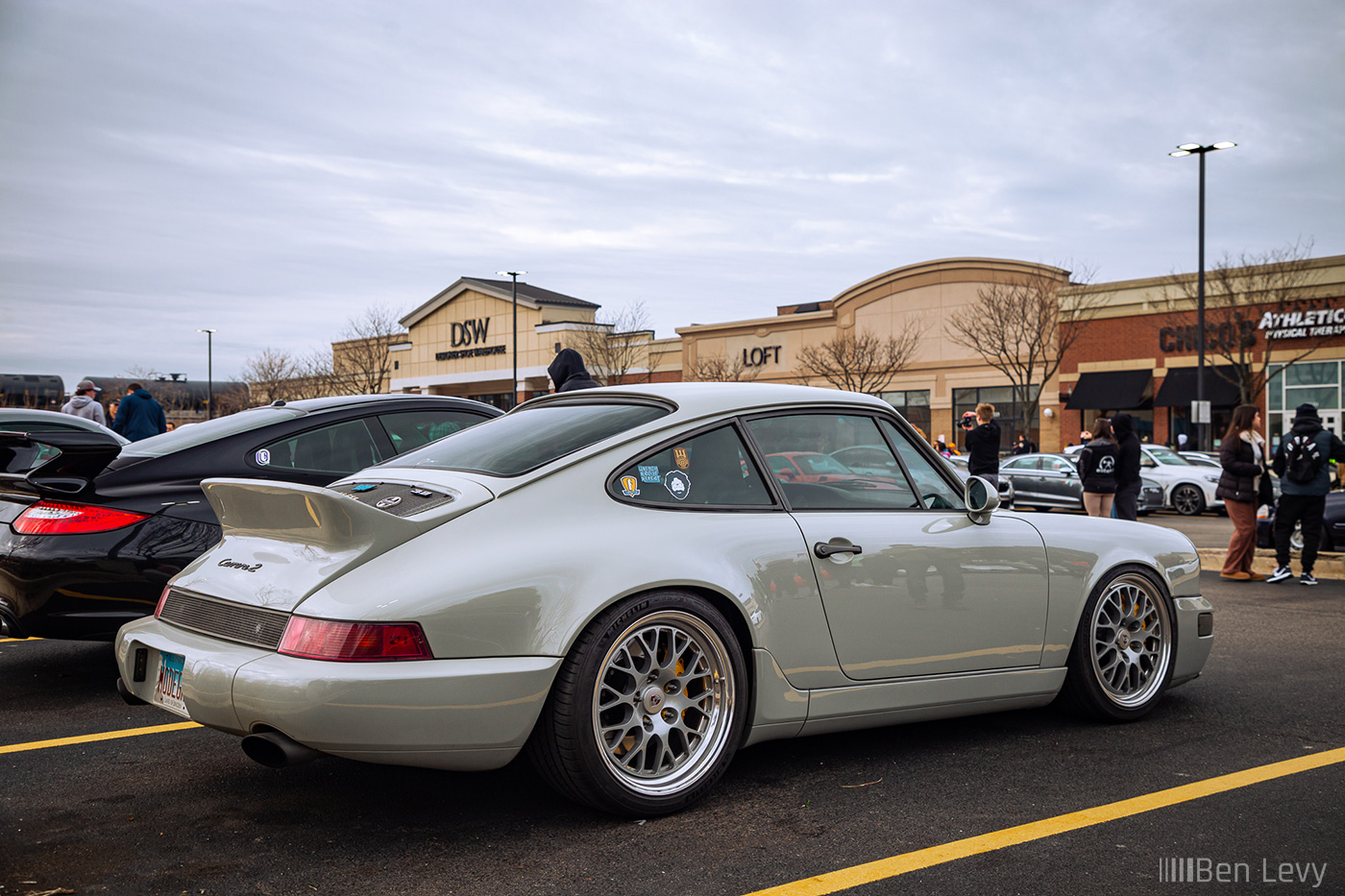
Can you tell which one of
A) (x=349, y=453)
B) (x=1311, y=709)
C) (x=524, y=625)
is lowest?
(x=1311, y=709)

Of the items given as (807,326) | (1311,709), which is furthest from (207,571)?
(807,326)

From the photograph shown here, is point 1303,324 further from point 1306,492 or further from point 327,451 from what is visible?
point 327,451

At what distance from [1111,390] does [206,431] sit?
36.5 metres

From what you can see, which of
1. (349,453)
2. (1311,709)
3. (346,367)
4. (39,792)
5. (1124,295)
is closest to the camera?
(39,792)

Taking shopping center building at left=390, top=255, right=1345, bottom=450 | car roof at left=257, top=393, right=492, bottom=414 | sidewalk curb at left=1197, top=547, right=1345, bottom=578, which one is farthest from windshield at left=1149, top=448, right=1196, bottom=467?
car roof at left=257, top=393, right=492, bottom=414

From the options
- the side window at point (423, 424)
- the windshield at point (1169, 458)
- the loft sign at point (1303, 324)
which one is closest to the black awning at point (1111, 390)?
the loft sign at point (1303, 324)

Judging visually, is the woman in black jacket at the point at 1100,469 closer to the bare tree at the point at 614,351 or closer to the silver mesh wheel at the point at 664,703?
the silver mesh wheel at the point at 664,703

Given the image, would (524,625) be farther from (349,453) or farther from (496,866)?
(349,453)

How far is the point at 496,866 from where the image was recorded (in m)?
Answer: 3.20

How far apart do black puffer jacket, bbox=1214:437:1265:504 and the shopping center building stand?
2599 cm

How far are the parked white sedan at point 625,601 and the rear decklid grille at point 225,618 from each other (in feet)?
0.03

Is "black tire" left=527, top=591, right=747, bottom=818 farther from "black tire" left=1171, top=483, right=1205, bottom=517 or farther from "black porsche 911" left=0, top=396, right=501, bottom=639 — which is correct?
"black tire" left=1171, top=483, right=1205, bottom=517

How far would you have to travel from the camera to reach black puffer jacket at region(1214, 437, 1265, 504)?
10.3 meters

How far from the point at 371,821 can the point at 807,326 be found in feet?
148
